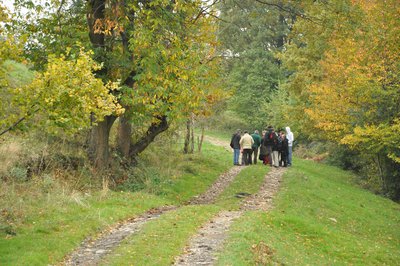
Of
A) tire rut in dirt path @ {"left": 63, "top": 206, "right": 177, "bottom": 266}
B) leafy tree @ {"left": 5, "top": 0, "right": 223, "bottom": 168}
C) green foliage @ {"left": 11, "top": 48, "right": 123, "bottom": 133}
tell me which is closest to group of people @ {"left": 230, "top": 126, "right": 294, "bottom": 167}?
leafy tree @ {"left": 5, "top": 0, "right": 223, "bottom": 168}

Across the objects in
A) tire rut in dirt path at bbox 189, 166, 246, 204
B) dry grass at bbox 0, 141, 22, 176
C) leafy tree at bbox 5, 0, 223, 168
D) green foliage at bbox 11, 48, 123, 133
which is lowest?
tire rut in dirt path at bbox 189, 166, 246, 204

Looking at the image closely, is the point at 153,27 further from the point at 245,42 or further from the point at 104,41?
the point at 245,42

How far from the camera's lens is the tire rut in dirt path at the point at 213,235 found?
11.7 m

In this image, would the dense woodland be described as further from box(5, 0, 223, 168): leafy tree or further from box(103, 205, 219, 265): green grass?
box(103, 205, 219, 265): green grass

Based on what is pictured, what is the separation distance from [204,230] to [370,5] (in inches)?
679

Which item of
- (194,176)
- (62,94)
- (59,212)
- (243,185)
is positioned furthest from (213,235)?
(194,176)

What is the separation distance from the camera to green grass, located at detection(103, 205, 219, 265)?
37.2 feet

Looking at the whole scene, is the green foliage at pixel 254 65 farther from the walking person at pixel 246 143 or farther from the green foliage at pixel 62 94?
the green foliage at pixel 62 94

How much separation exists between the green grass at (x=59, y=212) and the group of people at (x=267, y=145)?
6.89m

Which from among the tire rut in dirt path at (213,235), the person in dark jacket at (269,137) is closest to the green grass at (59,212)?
the tire rut in dirt path at (213,235)

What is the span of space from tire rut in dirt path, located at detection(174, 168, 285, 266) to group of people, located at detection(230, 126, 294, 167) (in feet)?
22.0

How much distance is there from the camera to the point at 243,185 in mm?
23078

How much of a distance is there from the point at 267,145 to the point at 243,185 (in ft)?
19.5

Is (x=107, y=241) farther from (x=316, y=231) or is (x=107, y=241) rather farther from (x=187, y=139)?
(x=187, y=139)
